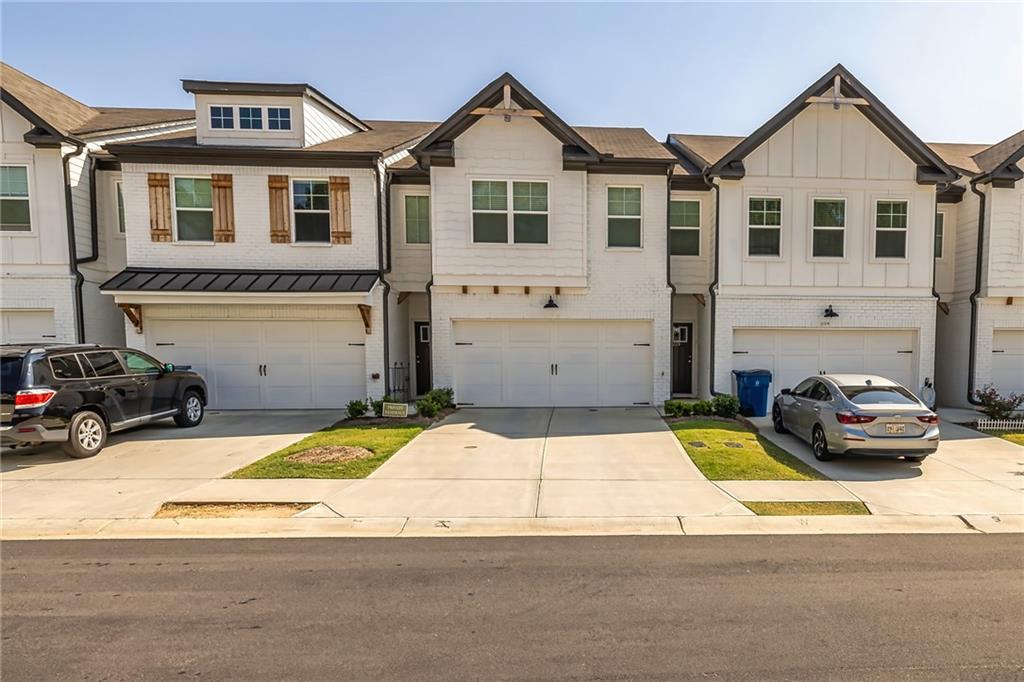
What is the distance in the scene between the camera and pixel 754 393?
12.2 metres

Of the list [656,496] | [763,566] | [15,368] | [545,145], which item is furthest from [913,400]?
[15,368]

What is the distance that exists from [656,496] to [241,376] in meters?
11.1

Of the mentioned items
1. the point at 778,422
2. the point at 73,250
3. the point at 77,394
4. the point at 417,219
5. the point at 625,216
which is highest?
the point at 417,219

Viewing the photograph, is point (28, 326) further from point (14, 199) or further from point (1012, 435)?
point (1012, 435)

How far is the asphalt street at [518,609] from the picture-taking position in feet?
10.8

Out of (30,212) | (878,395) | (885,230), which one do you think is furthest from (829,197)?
(30,212)

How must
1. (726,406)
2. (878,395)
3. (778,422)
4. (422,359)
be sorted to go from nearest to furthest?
(878,395), (778,422), (726,406), (422,359)

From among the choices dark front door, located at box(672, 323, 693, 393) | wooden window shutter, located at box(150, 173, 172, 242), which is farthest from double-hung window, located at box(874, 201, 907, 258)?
wooden window shutter, located at box(150, 173, 172, 242)

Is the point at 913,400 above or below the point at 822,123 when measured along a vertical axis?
below

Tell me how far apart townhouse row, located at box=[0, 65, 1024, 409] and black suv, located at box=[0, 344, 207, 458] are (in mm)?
2734

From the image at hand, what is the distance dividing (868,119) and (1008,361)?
24.9ft

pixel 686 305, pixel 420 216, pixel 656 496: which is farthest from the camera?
pixel 686 305

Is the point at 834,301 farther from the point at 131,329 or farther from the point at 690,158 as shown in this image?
the point at 131,329

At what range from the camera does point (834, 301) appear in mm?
12789
